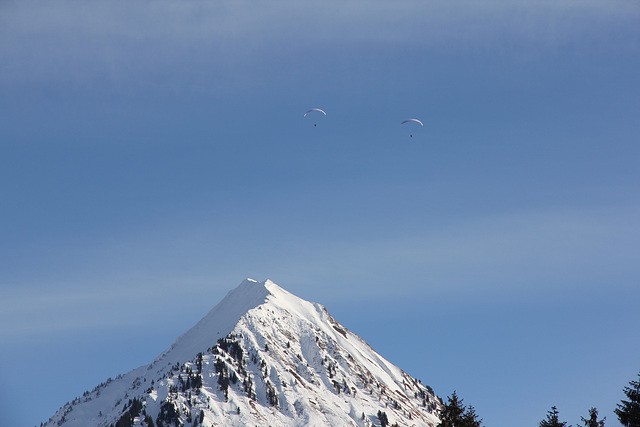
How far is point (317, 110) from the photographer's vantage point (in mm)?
191125

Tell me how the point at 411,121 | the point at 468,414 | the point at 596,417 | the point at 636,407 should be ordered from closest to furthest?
the point at 636,407 → the point at 596,417 → the point at 468,414 → the point at 411,121

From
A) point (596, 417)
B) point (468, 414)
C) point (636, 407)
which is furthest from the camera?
point (468, 414)

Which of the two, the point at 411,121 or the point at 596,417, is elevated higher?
the point at 411,121

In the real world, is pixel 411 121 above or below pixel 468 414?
above

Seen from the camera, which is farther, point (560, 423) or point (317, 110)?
point (317, 110)

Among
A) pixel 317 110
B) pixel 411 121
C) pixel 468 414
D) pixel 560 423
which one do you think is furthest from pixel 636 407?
pixel 317 110

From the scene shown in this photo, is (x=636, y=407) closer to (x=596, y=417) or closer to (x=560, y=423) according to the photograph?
(x=596, y=417)

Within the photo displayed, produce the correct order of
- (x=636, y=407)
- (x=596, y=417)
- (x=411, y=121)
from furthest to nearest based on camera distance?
(x=411, y=121) < (x=596, y=417) < (x=636, y=407)

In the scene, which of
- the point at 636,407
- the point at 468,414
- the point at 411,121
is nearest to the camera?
the point at 636,407

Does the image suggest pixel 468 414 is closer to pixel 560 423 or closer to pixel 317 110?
pixel 560 423

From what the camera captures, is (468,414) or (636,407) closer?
(636,407)

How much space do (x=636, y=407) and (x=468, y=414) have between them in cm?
2142

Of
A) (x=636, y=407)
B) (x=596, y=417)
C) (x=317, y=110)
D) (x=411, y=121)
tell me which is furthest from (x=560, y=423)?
(x=317, y=110)

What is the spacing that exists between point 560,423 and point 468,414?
11.6 metres
